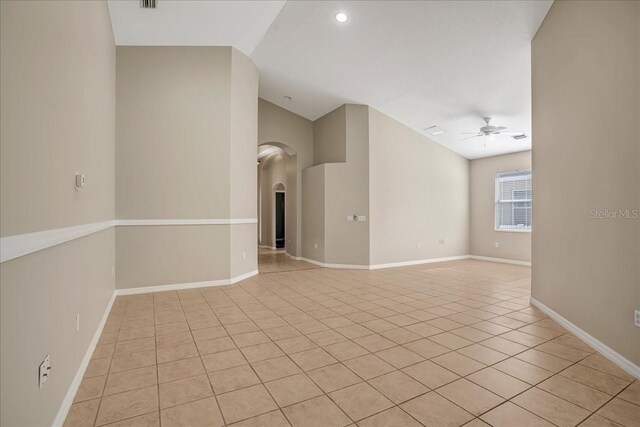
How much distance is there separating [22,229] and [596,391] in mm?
3155

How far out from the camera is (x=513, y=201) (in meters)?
7.80

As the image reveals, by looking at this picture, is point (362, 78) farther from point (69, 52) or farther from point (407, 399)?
point (407, 399)

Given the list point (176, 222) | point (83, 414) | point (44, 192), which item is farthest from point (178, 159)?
point (83, 414)

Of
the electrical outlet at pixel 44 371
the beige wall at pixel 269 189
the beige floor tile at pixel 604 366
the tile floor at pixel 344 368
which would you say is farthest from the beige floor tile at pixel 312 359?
the beige wall at pixel 269 189

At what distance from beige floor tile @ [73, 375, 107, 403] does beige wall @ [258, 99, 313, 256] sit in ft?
19.1

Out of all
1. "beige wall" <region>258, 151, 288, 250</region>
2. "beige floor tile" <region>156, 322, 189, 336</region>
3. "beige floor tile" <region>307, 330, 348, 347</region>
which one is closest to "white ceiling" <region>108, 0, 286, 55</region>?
"beige floor tile" <region>156, 322, 189, 336</region>

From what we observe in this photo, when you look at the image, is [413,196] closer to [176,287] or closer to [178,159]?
[178,159]

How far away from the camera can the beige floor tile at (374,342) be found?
8.63 ft

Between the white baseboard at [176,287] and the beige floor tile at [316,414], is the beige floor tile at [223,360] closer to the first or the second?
the beige floor tile at [316,414]

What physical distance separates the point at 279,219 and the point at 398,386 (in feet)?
30.0

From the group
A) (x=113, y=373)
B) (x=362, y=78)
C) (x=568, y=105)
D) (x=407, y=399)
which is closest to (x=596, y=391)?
(x=407, y=399)

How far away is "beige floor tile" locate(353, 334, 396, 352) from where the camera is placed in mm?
2629

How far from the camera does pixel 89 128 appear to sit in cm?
268

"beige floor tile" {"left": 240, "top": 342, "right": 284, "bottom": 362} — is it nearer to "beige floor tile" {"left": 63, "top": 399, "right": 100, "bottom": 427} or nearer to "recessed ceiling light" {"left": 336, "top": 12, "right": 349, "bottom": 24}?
"beige floor tile" {"left": 63, "top": 399, "right": 100, "bottom": 427}
